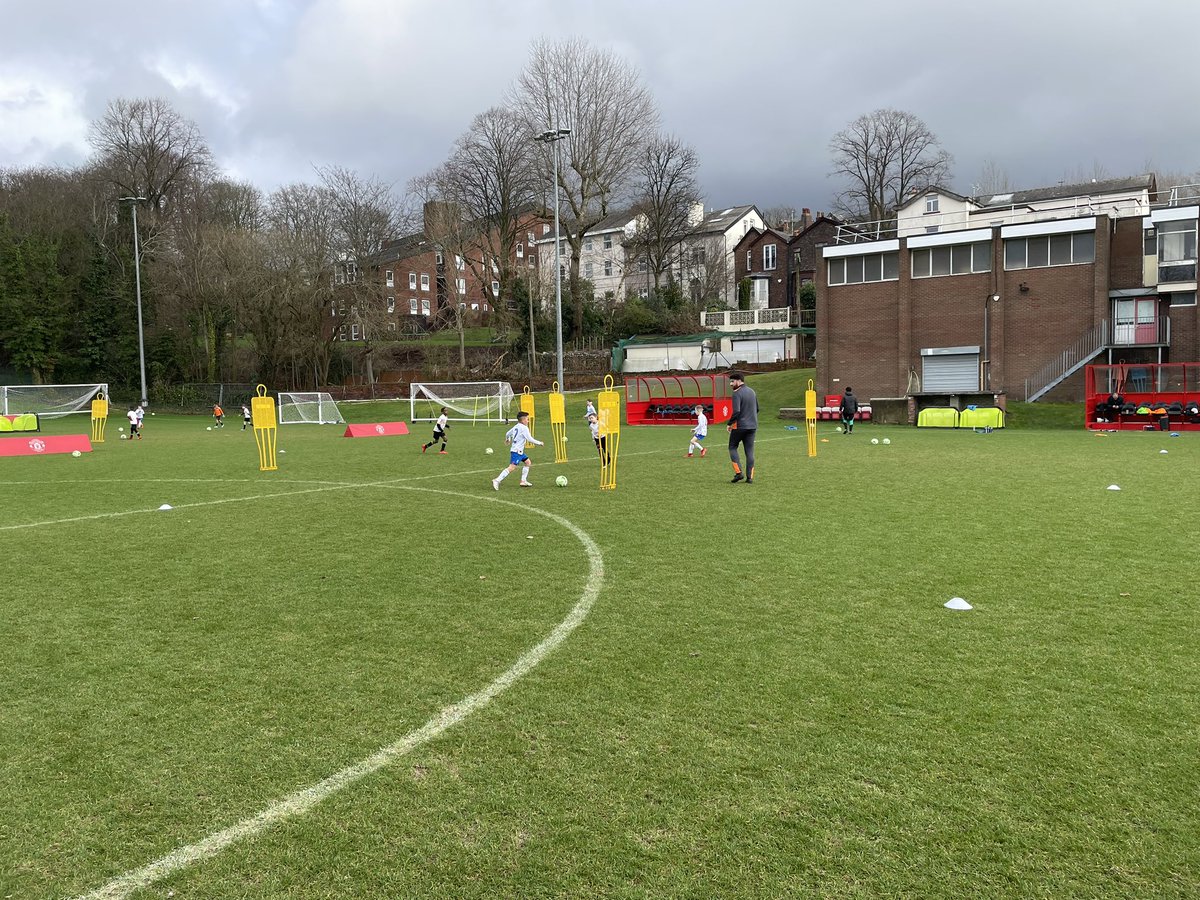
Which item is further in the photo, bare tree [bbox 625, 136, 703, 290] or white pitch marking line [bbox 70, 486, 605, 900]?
bare tree [bbox 625, 136, 703, 290]

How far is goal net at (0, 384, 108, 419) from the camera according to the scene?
44062 millimetres

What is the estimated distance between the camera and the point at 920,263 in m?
42.1

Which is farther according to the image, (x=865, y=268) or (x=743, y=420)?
(x=865, y=268)

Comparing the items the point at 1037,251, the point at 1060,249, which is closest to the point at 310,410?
the point at 1037,251

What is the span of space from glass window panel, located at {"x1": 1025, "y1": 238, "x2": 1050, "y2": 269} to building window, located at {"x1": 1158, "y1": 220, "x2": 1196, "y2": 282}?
451cm

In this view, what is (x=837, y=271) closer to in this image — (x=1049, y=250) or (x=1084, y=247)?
(x=1049, y=250)

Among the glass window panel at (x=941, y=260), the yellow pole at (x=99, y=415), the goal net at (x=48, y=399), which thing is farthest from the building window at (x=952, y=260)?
the goal net at (x=48, y=399)

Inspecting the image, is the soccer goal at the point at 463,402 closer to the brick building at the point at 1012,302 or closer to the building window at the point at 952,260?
the brick building at the point at 1012,302

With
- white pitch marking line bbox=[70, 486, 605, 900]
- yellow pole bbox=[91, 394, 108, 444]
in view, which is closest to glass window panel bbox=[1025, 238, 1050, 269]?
white pitch marking line bbox=[70, 486, 605, 900]

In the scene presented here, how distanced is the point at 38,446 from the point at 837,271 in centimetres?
3746

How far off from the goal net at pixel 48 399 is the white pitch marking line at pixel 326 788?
4496cm

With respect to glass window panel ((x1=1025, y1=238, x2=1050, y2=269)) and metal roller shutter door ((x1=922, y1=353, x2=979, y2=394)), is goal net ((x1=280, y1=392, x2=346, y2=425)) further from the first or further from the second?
glass window panel ((x1=1025, y1=238, x2=1050, y2=269))

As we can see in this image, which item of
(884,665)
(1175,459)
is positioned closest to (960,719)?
(884,665)

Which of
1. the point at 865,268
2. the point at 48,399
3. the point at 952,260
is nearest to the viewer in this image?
the point at 952,260
